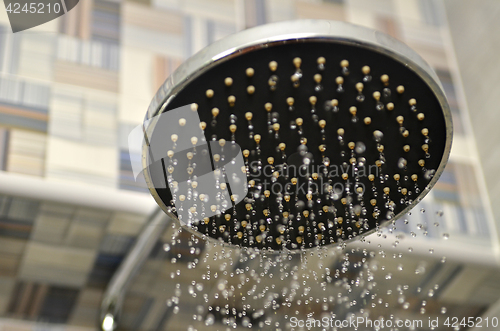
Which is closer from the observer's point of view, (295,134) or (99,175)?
(295,134)

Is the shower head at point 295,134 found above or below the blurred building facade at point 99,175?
above

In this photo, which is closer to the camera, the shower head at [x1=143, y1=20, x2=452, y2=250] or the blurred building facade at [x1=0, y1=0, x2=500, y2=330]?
the shower head at [x1=143, y1=20, x2=452, y2=250]

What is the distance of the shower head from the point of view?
0.52 meters

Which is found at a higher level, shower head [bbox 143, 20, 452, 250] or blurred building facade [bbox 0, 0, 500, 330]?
shower head [bbox 143, 20, 452, 250]

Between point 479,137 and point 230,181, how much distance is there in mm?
936

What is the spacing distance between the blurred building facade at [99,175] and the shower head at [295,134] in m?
0.34

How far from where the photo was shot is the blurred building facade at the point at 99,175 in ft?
3.28

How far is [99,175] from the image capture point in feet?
3.38

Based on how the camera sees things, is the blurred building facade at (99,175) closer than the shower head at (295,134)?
No

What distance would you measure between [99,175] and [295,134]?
57cm

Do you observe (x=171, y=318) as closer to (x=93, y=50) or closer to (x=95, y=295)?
(x=95, y=295)

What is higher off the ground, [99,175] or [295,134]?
[295,134]

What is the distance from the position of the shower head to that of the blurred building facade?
1.12 feet

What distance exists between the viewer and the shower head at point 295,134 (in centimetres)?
52
